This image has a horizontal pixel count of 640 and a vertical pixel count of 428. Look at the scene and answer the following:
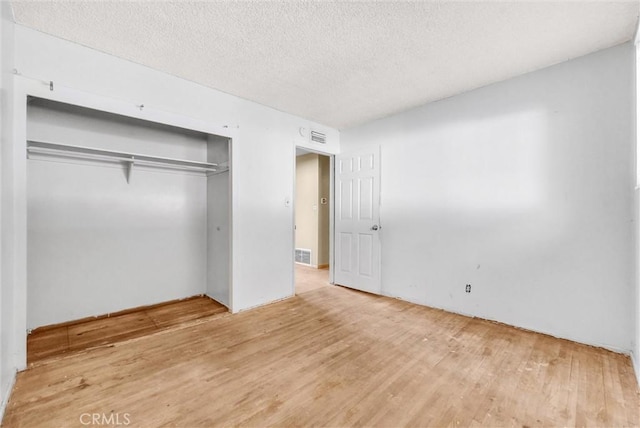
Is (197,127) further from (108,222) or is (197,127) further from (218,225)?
(108,222)

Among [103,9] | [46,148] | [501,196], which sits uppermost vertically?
[103,9]

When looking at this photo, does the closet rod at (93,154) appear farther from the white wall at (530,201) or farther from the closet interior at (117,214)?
Answer: the white wall at (530,201)

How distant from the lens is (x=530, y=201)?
277cm

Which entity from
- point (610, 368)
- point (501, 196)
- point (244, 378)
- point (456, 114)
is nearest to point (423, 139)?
point (456, 114)

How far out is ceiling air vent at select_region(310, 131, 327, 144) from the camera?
426cm

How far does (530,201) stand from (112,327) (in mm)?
4445

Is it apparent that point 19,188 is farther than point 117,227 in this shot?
No

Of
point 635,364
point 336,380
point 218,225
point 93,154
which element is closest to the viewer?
point 336,380

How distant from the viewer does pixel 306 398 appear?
180cm

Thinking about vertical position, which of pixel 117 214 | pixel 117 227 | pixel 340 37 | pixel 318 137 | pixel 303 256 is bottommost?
pixel 303 256

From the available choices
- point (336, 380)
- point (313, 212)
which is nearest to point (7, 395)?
point (336, 380)

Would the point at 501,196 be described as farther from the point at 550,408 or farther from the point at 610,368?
the point at 550,408

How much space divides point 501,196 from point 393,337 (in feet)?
6.12

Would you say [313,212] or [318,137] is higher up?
[318,137]
